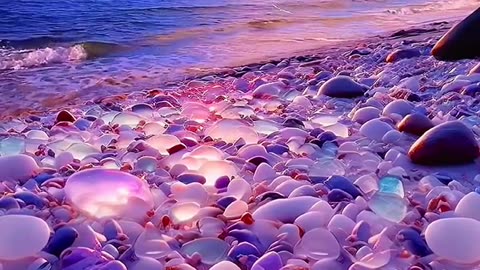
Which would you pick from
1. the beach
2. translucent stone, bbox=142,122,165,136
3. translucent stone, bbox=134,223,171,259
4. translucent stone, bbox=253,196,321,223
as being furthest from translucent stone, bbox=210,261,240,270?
translucent stone, bbox=142,122,165,136

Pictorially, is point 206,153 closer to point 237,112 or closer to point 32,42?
point 237,112

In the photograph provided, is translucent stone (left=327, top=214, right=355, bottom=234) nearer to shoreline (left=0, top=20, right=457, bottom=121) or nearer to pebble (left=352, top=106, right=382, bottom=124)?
pebble (left=352, top=106, right=382, bottom=124)

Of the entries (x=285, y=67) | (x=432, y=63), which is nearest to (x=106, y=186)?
(x=432, y=63)

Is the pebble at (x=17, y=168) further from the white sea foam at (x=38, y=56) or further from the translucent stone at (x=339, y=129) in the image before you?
the white sea foam at (x=38, y=56)

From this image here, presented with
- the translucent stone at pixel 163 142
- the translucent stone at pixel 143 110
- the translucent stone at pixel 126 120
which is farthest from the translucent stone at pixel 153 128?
the translucent stone at pixel 143 110

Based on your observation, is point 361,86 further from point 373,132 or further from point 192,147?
point 192,147

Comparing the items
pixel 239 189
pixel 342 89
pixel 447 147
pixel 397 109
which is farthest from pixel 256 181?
pixel 342 89

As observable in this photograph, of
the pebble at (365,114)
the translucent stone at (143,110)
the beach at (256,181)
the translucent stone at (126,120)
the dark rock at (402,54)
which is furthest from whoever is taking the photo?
the dark rock at (402,54)
